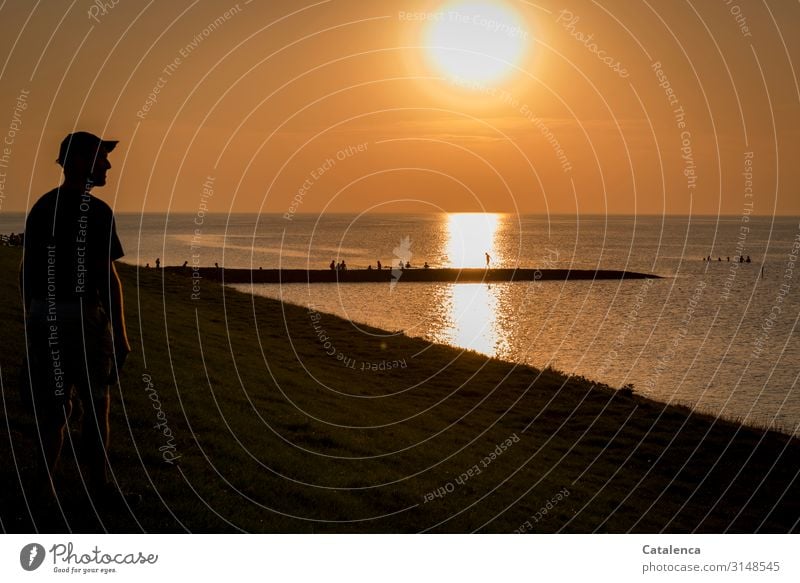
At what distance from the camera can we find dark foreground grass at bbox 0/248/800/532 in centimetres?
1151

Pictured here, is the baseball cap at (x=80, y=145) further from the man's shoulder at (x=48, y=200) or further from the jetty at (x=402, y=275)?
the jetty at (x=402, y=275)

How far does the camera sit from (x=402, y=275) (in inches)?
4705

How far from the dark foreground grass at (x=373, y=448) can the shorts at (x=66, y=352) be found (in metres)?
1.73

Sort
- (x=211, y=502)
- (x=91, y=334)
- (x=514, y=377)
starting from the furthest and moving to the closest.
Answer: (x=514, y=377) < (x=211, y=502) < (x=91, y=334)

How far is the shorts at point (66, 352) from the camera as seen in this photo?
8.72 m

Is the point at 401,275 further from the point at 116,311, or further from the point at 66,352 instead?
the point at 66,352

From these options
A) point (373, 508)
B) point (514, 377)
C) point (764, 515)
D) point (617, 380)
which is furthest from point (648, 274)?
point (373, 508)

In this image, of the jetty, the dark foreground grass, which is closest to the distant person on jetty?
the dark foreground grass

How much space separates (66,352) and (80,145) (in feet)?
7.63

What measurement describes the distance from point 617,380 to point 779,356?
875 inches

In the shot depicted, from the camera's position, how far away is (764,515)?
67.4 feet

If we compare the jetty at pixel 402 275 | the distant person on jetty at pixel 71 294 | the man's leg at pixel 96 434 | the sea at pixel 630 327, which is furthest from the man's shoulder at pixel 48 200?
the jetty at pixel 402 275

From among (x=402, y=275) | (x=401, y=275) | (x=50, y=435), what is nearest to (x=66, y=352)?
(x=50, y=435)
